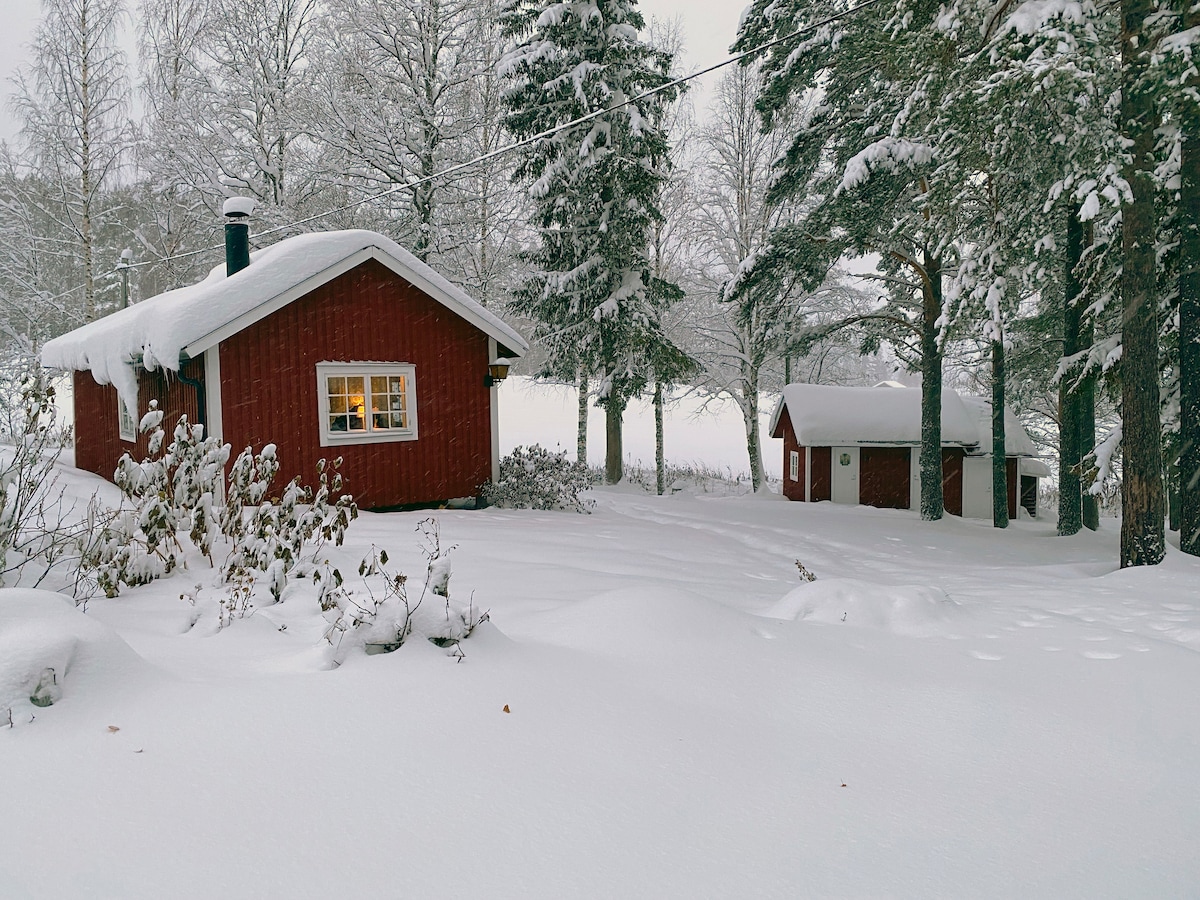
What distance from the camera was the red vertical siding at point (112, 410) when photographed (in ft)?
34.9

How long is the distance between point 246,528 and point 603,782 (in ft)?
11.9

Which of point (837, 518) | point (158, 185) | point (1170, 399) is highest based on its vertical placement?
point (158, 185)

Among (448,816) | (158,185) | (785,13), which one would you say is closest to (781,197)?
(785,13)

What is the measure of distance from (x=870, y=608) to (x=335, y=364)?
8587 mm

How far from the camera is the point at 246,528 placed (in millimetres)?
5141

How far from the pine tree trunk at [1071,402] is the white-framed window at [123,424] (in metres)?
15.0

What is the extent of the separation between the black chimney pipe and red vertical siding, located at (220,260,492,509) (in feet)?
7.79

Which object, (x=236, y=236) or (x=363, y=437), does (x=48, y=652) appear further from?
(x=236, y=236)

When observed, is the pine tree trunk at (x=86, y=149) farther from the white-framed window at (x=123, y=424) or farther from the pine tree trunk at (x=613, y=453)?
the pine tree trunk at (x=613, y=453)

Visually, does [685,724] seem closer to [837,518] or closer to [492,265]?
[837,518]

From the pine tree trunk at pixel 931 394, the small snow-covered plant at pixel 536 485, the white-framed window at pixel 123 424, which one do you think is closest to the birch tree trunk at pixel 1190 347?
the pine tree trunk at pixel 931 394

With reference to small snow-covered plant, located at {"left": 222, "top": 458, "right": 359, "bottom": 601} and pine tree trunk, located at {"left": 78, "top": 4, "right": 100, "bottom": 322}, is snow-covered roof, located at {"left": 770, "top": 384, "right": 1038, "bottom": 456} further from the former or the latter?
pine tree trunk, located at {"left": 78, "top": 4, "right": 100, "bottom": 322}

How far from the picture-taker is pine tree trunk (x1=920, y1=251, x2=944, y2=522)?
47.1ft

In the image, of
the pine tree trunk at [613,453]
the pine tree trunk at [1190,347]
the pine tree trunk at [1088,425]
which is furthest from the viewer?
the pine tree trunk at [613,453]
